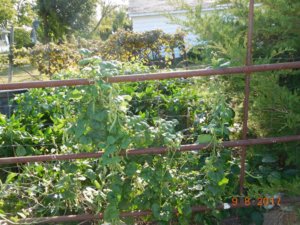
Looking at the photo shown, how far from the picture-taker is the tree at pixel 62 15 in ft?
73.9

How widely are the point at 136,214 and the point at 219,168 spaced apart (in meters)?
0.71

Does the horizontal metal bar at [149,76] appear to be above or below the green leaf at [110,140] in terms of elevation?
above

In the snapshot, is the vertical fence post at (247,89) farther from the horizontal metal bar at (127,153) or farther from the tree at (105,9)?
the tree at (105,9)

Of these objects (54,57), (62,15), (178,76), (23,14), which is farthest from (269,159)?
(23,14)

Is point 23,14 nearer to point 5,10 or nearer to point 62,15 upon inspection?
point 62,15

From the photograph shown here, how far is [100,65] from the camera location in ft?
7.54

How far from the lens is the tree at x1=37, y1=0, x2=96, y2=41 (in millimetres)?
22522

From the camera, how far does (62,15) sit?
23016mm

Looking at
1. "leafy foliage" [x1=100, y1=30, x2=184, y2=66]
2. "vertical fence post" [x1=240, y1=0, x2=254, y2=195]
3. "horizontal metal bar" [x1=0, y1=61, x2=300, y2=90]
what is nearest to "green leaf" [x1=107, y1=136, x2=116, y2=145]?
"horizontal metal bar" [x1=0, y1=61, x2=300, y2=90]

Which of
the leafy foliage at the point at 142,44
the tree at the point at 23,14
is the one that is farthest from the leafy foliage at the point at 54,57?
the tree at the point at 23,14

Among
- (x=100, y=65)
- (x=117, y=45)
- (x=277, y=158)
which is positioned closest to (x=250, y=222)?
(x=277, y=158)

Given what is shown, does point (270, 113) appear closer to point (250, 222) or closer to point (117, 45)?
point (250, 222)

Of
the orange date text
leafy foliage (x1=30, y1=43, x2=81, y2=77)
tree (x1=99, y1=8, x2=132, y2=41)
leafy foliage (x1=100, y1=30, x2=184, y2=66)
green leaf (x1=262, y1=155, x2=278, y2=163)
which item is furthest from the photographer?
tree (x1=99, y1=8, x2=132, y2=41)

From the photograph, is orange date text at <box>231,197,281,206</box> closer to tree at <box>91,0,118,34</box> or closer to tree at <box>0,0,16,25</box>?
tree at <box>0,0,16,25</box>
